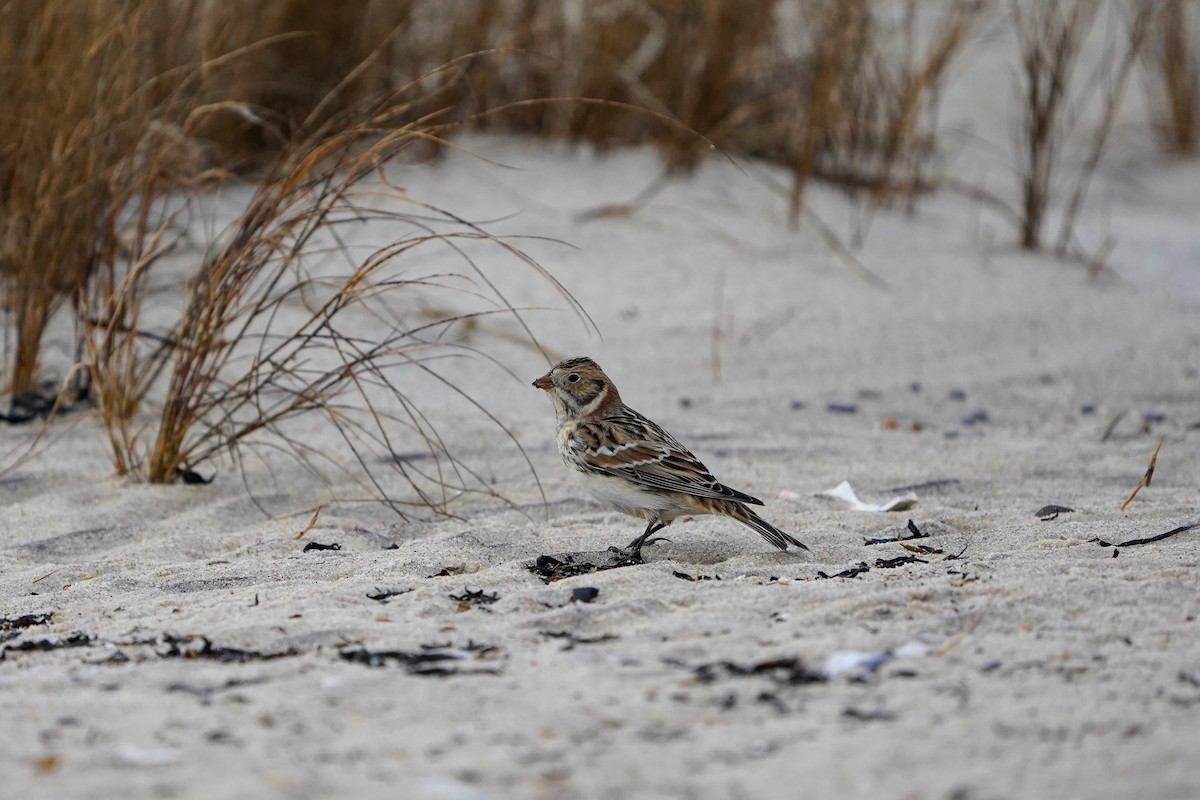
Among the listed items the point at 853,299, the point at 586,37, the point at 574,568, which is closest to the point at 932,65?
the point at 853,299

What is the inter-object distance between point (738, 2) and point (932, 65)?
1.23m

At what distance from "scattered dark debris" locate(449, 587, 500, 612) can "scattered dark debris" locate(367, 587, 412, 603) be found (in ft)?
0.48

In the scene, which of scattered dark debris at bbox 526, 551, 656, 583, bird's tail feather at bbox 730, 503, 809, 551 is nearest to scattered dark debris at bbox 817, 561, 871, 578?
bird's tail feather at bbox 730, 503, 809, 551

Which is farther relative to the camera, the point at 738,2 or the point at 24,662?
the point at 738,2

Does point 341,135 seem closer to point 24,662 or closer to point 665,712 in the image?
point 24,662

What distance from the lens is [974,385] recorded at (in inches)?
254

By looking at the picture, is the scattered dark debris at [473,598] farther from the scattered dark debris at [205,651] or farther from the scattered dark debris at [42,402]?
the scattered dark debris at [42,402]

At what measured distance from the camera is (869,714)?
8.25 feet

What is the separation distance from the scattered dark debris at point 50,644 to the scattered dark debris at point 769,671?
138cm

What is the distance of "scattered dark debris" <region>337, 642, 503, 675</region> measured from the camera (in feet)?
9.31

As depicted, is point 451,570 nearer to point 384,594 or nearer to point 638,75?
point 384,594

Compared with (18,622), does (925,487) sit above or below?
above

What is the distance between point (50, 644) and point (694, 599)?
1457 mm

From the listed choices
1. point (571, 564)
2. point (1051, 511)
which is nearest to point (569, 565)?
point (571, 564)
